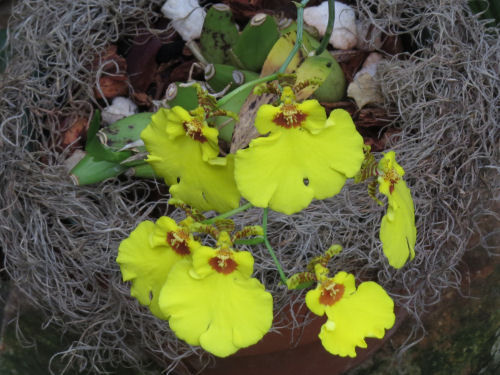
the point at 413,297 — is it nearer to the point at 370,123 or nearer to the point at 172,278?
the point at 370,123

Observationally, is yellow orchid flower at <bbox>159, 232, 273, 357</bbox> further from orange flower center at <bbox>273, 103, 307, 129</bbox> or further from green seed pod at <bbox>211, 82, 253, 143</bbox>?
green seed pod at <bbox>211, 82, 253, 143</bbox>

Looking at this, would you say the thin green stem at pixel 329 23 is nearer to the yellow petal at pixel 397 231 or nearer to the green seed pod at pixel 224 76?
the green seed pod at pixel 224 76

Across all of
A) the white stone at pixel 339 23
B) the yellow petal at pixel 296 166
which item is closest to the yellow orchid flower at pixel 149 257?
the yellow petal at pixel 296 166

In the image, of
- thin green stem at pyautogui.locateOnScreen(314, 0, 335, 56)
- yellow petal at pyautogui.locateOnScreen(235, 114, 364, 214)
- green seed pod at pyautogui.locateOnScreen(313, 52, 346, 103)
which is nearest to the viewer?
yellow petal at pyautogui.locateOnScreen(235, 114, 364, 214)

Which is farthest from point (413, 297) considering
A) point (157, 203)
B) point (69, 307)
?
point (69, 307)

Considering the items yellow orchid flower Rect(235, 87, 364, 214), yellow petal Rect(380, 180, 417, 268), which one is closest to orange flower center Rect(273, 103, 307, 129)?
yellow orchid flower Rect(235, 87, 364, 214)

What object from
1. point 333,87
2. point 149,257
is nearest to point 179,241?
point 149,257

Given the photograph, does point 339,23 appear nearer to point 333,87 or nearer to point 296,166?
point 333,87
